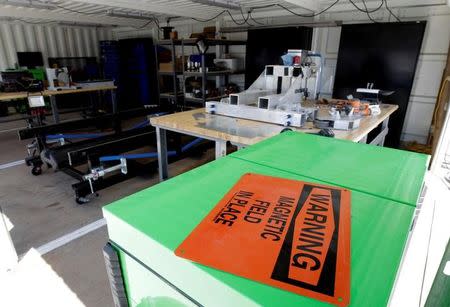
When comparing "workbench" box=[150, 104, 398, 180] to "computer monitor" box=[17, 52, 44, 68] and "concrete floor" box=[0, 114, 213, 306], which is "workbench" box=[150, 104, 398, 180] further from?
"computer monitor" box=[17, 52, 44, 68]

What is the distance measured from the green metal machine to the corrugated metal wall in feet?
28.6

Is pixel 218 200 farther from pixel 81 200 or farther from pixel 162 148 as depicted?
pixel 81 200

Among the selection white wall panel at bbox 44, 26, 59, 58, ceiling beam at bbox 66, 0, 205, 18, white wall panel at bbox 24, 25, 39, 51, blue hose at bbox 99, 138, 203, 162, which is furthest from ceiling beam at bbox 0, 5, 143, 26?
blue hose at bbox 99, 138, 203, 162

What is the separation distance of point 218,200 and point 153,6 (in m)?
5.37

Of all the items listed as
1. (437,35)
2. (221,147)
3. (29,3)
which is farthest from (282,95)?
(29,3)

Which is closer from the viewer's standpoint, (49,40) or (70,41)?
(49,40)

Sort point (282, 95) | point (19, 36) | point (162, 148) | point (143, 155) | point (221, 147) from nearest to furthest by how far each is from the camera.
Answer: point (221, 147)
point (282, 95)
point (162, 148)
point (143, 155)
point (19, 36)

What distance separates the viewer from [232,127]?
2.12 meters

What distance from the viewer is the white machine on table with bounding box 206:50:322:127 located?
2178 millimetres

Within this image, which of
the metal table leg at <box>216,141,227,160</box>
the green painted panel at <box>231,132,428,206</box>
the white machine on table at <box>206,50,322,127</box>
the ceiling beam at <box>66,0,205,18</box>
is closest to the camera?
the green painted panel at <box>231,132,428,206</box>

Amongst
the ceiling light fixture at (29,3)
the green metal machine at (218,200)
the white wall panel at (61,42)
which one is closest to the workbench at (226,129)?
the green metal machine at (218,200)

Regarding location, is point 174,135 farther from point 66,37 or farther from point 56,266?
point 66,37

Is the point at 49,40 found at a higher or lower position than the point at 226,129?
higher

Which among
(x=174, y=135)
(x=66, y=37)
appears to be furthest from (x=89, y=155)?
(x=66, y=37)
